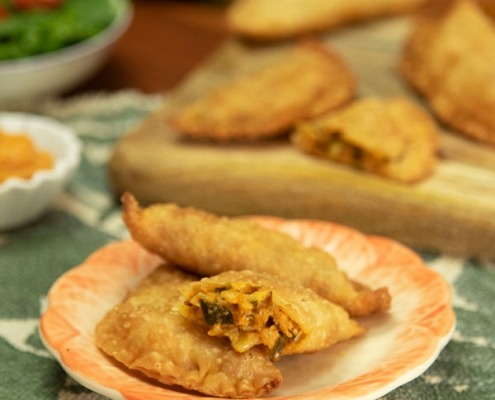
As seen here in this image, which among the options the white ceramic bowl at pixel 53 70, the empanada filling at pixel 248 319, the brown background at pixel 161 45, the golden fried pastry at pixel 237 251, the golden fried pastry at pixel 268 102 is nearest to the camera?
the empanada filling at pixel 248 319

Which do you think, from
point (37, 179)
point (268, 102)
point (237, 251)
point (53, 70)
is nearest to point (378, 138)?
point (268, 102)

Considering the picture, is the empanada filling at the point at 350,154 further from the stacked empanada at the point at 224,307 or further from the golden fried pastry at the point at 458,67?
the stacked empanada at the point at 224,307

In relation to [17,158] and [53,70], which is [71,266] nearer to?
[17,158]

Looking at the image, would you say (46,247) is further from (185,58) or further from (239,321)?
(185,58)

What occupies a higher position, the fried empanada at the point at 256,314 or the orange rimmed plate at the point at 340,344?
the fried empanada at the point at 256,314

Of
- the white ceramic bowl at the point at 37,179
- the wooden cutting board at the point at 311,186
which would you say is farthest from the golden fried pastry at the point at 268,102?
the white ceramic bowl at the point at 37,179
